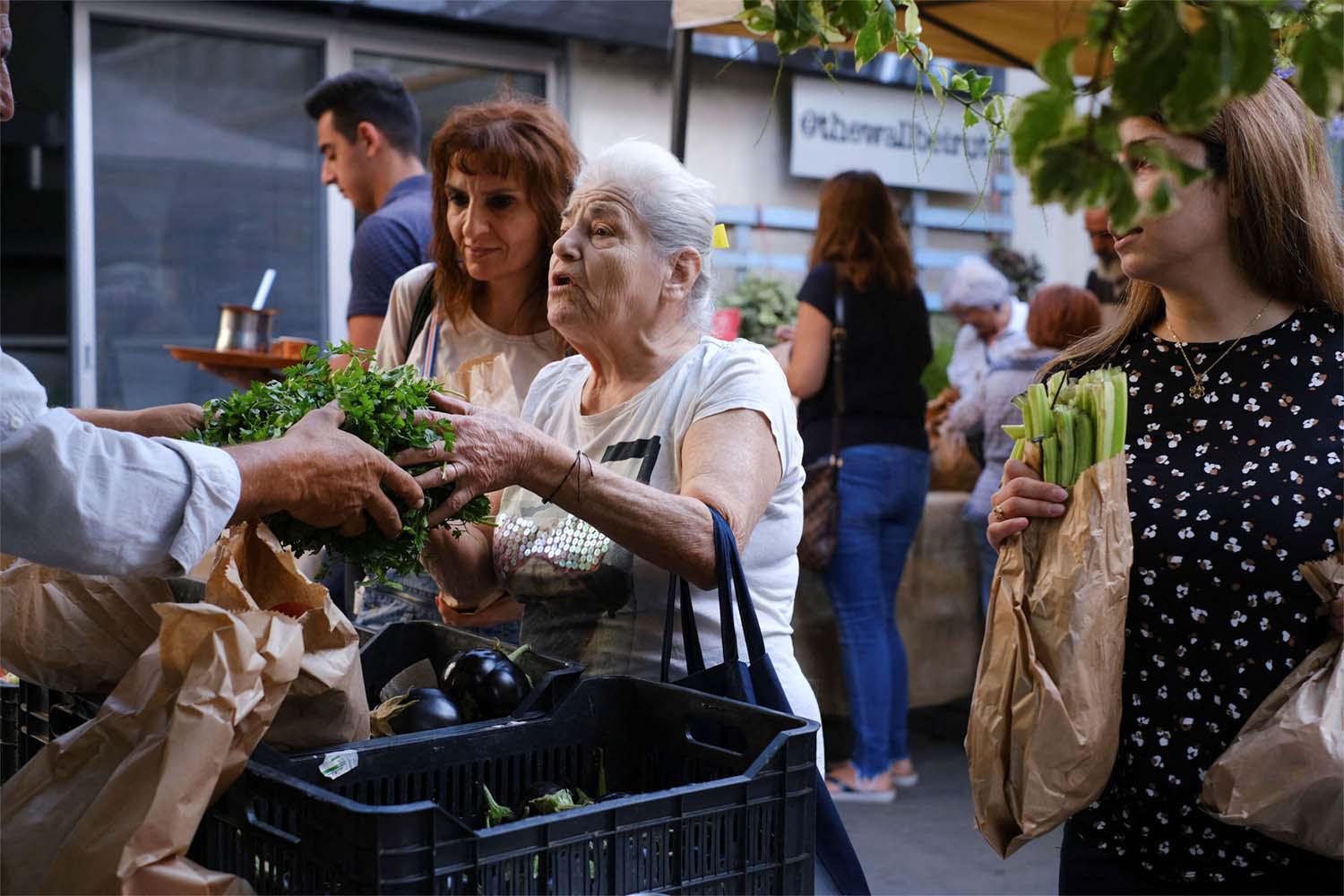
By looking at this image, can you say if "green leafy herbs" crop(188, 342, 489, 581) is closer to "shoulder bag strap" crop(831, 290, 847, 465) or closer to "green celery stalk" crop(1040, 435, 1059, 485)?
"green celery stalk" crop(1040, 435, 1059, 485)

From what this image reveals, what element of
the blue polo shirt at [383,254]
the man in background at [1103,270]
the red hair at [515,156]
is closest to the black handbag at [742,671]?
the red hair at [515,156]

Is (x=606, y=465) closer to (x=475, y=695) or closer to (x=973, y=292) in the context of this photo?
(x=475, y=695)

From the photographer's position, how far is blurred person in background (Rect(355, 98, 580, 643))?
9.98 feet

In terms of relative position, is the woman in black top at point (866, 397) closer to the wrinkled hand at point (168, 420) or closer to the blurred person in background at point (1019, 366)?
the blurred person in background at point (1019, 366)

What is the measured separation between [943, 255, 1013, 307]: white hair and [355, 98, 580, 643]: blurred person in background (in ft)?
12.0

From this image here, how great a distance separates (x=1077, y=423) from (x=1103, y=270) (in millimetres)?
4602

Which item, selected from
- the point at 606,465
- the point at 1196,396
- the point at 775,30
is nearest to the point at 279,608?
the point at 606,465

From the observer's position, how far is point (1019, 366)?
18.0ft

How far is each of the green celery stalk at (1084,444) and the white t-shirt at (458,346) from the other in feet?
4.32

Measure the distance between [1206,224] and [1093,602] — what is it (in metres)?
0.61

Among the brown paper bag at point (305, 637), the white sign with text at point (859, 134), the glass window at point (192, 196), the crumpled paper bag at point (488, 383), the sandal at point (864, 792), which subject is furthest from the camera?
the white sign with text at point (859, 134)

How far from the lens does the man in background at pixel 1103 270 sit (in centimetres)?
590

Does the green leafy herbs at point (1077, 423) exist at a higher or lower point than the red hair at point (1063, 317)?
lower

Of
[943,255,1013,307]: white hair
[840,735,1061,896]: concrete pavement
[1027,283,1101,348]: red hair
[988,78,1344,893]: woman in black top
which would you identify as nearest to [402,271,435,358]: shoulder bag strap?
[988,78,1344,893]: woman in black top
